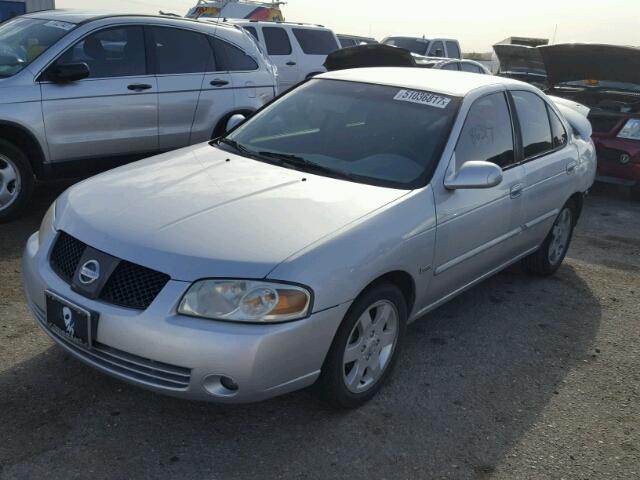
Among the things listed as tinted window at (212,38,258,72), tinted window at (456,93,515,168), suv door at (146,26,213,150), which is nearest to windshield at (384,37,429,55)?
tinted window at (212,38,258,72)

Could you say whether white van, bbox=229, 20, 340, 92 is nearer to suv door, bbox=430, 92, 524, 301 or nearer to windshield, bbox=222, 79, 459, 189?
windshield, bbox=222, 79, 459, 189

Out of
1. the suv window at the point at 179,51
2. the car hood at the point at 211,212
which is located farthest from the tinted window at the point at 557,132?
the suv window at the point at 179,51

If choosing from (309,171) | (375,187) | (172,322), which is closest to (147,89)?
(309,171)

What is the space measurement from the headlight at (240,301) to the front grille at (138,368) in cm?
26

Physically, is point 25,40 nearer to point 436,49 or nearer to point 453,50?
point 436,49

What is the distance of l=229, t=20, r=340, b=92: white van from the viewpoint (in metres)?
13.0

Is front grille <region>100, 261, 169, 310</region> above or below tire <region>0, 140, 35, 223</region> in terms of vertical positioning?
above

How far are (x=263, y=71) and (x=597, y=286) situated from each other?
157 inches

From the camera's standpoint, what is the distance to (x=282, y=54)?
13172 millimetres

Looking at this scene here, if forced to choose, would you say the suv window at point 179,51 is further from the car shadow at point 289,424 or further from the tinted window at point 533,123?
the car shadow at point 289,424

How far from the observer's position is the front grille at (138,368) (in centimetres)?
276

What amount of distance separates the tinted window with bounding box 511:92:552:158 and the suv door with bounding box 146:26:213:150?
3211 mm

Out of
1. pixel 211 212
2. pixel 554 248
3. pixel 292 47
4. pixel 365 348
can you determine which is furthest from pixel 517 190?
pixel 292 47

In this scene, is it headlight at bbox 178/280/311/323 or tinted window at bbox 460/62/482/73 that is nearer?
headlight at bbox 178/280/311/323
